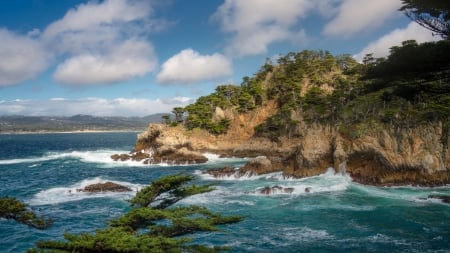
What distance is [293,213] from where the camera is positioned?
30.8 metres

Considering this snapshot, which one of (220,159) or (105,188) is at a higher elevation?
(220,159)

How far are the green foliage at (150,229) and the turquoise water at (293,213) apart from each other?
842cm

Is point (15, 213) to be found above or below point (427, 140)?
Result: below

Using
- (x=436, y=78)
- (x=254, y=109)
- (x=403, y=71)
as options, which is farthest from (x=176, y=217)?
(x=254, y=109)

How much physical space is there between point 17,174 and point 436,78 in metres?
59.2

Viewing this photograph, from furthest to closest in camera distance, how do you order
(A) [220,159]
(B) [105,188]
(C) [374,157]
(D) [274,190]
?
1. (A) [220,159]
2. (C) [374,157]
3. (B) [105,188]
4. (D) [274,190]

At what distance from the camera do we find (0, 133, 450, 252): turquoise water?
2412cm

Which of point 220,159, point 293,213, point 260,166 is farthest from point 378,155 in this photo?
point 220,159

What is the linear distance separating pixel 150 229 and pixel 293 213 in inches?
760

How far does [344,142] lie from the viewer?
4600cm

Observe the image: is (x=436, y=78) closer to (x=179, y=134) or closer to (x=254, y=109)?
(x=179, y=134)

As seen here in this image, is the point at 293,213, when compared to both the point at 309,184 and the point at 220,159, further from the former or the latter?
the point at 220,159

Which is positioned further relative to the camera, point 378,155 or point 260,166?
point 260,166

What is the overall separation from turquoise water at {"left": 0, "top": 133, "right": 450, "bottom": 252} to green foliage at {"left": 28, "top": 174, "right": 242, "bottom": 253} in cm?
842
